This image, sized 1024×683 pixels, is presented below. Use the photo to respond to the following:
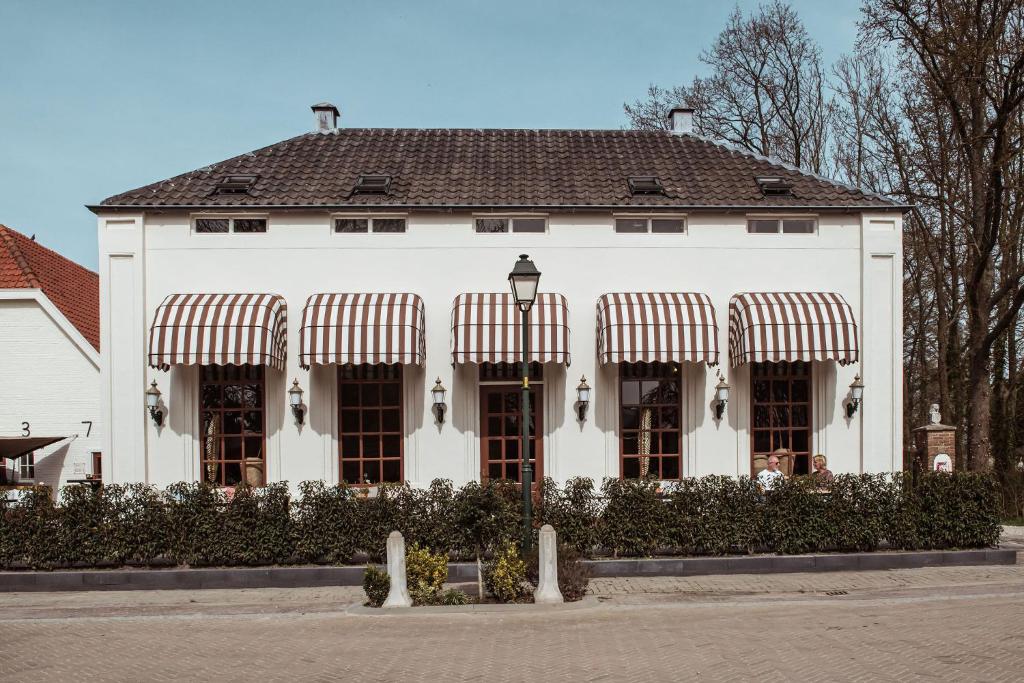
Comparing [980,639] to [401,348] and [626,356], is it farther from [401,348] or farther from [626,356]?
[401,348]

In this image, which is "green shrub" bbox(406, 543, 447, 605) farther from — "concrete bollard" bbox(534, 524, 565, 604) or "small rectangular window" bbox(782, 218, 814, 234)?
"small rectangular window" bbox(782, 218, 814, 234)

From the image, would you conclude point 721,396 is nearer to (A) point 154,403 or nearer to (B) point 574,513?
(B) point 574,513

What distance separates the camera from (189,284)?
1596 centimetres

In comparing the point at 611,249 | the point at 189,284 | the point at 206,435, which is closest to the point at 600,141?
the point at 611,249

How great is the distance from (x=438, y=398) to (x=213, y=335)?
14.1 ft

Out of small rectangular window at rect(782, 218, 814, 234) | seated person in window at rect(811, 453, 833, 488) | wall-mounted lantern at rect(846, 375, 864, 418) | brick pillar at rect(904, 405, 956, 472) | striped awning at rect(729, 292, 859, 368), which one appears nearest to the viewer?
seated person in window at rect(811, 453, 833, 488)

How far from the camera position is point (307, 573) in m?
12.7

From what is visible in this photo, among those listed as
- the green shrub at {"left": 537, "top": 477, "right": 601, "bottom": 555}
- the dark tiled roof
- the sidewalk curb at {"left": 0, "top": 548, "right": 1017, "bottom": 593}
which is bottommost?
the sidewalk curb at {"left": 0, "top": 548, "right": 1017, "bottom": 593}

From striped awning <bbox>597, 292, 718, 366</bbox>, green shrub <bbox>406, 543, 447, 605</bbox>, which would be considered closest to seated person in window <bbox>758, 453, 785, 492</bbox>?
striped awning <bbox>597, 292, 718, 366</bbox>

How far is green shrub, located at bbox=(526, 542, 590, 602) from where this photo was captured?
11.2 m

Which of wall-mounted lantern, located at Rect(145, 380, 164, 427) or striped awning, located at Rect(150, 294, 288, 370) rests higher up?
striped awning, located at Rect(150, 294, 288, 370)

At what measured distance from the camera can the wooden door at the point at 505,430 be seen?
16203mm

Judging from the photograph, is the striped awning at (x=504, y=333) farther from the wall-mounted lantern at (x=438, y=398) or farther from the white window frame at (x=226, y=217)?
the white window frame at (x=226, y=217)

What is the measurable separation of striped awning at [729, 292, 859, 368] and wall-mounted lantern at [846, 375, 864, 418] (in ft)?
2.50
